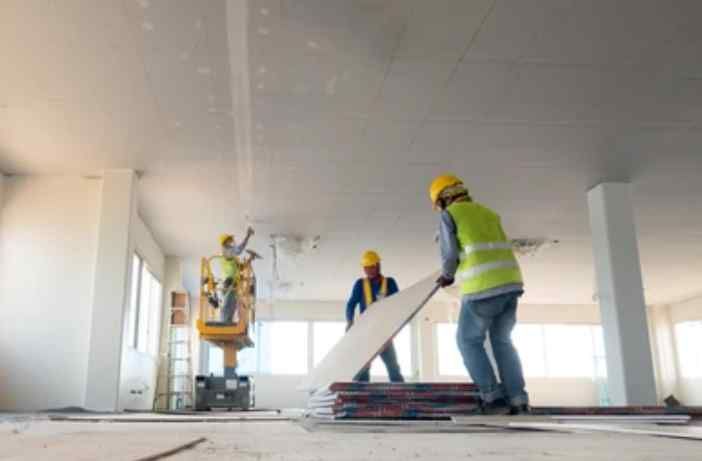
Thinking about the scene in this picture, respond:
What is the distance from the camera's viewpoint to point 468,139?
22.9 feet

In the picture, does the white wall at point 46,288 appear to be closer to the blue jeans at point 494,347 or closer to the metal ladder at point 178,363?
the metal ladder at point 178,363

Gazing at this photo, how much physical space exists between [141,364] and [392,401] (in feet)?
25.5

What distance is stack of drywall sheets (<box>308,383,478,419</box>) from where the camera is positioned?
3467 millimetres

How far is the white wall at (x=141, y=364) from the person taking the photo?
8.98 metres

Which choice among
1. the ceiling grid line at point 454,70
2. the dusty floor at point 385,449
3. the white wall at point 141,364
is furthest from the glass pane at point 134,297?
the dusty floor at point 385,449

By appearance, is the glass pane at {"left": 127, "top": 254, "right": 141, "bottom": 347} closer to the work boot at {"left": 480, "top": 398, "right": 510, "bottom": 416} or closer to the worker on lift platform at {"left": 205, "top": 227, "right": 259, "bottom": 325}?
the worker on lift platform at {"left": 205, "top": 227, "right": 259, "bottom": 325}

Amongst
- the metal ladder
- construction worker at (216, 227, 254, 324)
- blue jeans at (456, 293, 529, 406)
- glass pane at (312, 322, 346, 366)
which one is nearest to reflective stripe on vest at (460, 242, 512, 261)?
blue jeans at (456, 293, 529, 406)

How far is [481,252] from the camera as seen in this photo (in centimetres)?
407

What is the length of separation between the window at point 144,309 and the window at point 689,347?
13.4 metres

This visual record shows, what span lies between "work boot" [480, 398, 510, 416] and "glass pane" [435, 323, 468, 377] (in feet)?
47.4

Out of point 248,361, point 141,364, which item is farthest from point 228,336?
point 248,361

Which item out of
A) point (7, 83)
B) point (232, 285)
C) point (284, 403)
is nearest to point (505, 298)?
point (7, 83)

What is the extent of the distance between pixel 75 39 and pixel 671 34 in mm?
4420

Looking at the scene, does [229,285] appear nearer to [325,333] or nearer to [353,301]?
[353,301]
